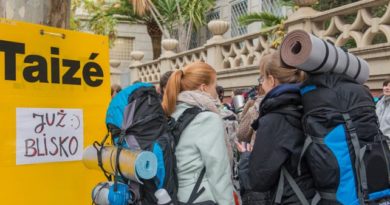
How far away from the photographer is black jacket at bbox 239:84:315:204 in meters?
2.61

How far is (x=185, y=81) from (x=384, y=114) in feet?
13.6

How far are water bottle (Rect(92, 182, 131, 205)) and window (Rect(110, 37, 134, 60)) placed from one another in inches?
840

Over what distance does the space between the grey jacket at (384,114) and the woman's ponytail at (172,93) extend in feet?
13.5

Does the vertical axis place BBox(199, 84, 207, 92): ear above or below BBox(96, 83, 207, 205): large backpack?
above

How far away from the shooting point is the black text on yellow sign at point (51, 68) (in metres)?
2.71

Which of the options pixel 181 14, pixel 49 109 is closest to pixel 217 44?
pixel 181 14

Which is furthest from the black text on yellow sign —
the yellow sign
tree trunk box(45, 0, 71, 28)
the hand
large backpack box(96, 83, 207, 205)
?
the hand

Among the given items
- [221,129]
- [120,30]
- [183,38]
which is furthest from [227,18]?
[221,129]

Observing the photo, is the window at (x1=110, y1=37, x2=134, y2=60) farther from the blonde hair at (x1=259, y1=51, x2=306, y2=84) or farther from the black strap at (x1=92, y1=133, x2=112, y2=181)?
the blonde hair at (x1=259, y1=51, x2=306, y2=84)

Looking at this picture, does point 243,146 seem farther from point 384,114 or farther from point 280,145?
point 384,114

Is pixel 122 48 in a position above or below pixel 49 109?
above

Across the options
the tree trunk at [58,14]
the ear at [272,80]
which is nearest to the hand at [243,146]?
the ear at [272,80]

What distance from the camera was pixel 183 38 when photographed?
1830cm

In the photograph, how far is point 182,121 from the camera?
10.2 feet
